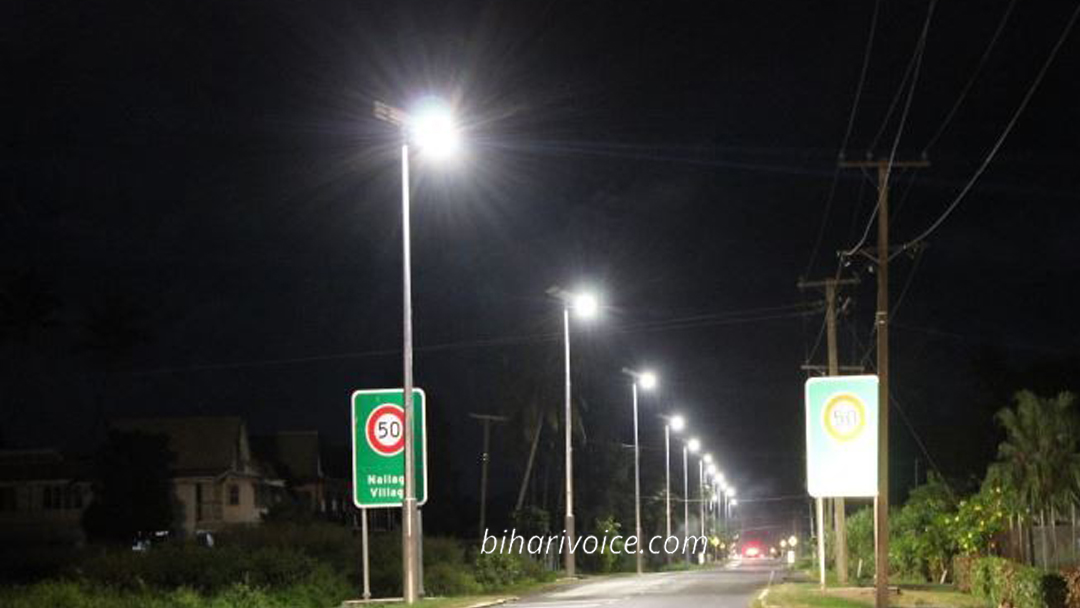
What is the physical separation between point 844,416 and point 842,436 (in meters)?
0.43

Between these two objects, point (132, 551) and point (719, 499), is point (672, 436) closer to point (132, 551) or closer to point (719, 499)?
point (719, 499)

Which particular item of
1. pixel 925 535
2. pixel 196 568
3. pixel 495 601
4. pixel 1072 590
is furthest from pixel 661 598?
pixel 925 535

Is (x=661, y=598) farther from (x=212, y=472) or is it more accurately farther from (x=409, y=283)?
(x=212, y=472)

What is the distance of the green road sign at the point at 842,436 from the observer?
103ft

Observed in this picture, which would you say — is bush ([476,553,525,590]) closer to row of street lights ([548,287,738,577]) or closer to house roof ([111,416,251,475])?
row of street lights ([548,287,738,577])

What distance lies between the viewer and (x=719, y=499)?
16312 cm

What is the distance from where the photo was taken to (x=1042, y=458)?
161 ft

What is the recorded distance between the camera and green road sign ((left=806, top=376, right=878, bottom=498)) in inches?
1238

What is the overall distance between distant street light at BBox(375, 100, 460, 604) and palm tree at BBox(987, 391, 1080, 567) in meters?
23.6

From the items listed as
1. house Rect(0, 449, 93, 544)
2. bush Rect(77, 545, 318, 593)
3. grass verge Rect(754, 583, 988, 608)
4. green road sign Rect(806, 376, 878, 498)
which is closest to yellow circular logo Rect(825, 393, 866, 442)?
green road sign Rect(806, 376, 878, 498)

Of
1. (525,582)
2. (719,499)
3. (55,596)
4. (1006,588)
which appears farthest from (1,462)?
(719,499)

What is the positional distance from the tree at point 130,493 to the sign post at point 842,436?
46634 millimetres

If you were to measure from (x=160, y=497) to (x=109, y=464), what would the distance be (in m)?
3.10

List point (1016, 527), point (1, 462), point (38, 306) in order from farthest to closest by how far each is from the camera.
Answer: point (38, 306) < point (1, 462) < point (1016, 527)
